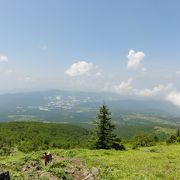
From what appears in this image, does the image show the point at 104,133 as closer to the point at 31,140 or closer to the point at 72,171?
the point at 72,171

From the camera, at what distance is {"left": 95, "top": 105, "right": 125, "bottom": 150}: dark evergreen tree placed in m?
54.8

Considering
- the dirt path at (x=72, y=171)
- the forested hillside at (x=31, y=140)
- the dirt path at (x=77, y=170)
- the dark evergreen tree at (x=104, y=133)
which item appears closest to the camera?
the dirt path at (x=72, y=171)

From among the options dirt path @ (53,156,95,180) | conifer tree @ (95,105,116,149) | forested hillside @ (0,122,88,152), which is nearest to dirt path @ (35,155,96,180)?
dirt path @ (53,156,95,180)

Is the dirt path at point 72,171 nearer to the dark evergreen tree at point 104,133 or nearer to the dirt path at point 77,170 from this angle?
the dirt path at point 77,170

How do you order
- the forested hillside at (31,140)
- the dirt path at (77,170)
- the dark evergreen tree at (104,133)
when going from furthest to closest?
the forested hillside at (31,140) → the dark evergreen tree at (104,133) → the dirt path at (77,170)

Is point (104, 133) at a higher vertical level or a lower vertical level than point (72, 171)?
higher

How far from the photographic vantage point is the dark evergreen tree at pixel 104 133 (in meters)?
54.8

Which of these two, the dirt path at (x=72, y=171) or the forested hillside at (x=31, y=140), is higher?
the dirt path at (x=72, y=171)

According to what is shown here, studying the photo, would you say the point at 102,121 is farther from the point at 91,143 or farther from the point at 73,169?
the point at 73,169

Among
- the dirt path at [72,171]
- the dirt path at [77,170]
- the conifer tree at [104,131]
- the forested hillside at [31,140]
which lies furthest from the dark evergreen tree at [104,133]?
the dirt path at [77,170]

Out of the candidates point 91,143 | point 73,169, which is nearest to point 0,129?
point 91,143

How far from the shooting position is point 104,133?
5547cm

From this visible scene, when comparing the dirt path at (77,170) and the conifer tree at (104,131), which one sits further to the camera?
the conifer tree at (104,131)

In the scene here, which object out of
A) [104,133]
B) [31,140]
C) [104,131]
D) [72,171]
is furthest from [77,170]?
[31,140]
